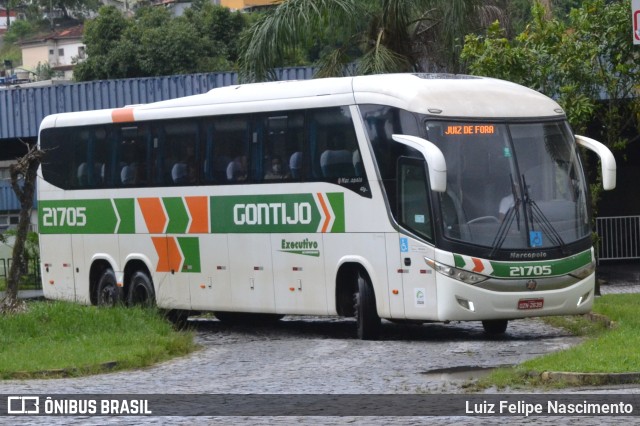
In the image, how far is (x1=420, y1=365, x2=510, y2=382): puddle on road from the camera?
46.9 feet

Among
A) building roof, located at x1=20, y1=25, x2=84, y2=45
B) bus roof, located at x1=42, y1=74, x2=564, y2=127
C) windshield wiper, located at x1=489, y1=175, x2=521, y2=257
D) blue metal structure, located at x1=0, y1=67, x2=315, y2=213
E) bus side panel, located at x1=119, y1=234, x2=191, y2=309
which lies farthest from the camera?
building roof, located at x1=20, y1=25, x2=84, y2=45

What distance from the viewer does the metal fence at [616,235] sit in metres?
35.4

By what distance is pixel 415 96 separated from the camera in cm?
1856

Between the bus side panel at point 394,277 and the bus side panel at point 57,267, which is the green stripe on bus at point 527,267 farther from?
the bus side panel at point 57,267

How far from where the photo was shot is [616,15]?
2375 centimetres

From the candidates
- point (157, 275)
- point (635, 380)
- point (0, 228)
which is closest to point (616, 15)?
point (157, 275)

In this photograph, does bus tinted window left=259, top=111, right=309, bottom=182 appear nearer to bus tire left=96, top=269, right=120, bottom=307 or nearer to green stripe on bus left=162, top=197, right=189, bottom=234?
green stripe on bus left=162, top=197, right=189, bottom=234

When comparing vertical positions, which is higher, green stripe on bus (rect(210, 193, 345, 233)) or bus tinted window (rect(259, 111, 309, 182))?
bus tinted window (rect(259, 111, 309, 182))

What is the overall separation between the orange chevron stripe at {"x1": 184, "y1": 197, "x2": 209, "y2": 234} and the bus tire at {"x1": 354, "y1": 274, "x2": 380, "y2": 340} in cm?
366

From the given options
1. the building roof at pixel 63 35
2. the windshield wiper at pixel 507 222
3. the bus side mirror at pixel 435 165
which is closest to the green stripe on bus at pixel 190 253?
the bus side mirror at pixel 435 165

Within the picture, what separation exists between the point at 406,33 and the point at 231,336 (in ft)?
28.1

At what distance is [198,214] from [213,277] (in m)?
1.00

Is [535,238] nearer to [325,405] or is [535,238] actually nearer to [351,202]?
[351,202]

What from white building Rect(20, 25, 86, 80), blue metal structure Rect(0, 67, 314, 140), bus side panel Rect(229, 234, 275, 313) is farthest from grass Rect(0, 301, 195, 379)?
white building Rect(20, 25, 86, 80)
